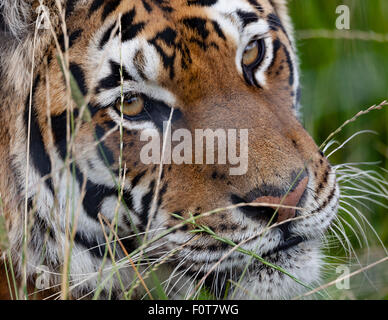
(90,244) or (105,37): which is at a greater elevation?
(105,37)

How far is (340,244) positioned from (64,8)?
1.03m

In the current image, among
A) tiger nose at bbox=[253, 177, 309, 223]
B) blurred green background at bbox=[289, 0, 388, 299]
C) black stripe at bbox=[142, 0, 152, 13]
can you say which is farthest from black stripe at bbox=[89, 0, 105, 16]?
blurred green background at bbox=[289, 0, 388, 299]

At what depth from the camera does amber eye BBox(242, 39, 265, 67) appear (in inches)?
60.8

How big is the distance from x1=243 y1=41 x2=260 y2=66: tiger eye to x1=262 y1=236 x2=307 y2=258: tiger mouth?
48 cm

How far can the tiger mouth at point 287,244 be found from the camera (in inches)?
55.2

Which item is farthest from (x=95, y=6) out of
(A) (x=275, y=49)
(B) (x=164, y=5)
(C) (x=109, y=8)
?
(A) (x=275, y=49)

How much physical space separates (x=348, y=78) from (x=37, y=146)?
132 centimetres

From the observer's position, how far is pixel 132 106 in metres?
1.46

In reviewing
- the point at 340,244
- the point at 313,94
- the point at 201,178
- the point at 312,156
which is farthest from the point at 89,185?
the point at 313,94

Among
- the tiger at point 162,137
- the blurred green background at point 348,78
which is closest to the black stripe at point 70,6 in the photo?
the tiger at point 162,137

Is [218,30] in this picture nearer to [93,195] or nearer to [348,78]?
[93,195]

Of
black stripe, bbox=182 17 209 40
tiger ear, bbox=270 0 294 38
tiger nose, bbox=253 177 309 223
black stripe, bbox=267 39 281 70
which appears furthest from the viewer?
tiger ear, bbox=270 0 294 38

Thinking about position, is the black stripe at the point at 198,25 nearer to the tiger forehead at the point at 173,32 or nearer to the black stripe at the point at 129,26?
the tiger forehead at the point at 173,32

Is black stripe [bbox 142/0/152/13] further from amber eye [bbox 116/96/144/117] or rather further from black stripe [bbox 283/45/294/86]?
black stripe [bbox 283/45/294/86]
